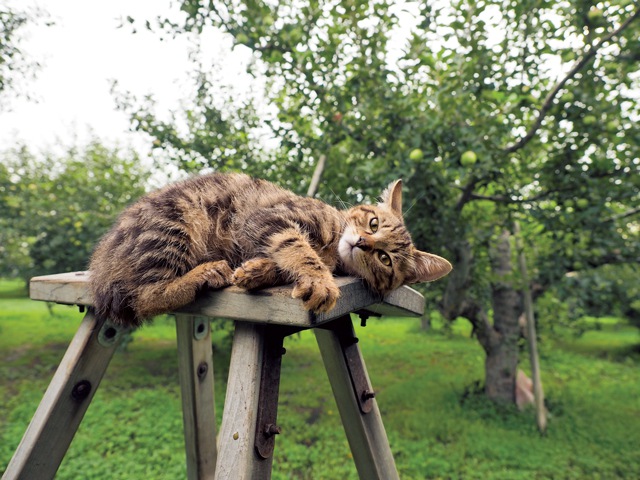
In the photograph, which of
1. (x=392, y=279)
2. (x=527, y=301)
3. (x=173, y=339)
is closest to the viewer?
(x=392, y=279)

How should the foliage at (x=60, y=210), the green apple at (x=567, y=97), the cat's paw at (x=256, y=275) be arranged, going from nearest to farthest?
the cat's paw at (x=256, y=275), the green apple at (x=567, y=97), the foliage at (x=60, y=210)

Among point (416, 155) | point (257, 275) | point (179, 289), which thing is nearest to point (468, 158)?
point (416, 155)

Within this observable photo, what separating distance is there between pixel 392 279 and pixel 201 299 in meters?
0.66

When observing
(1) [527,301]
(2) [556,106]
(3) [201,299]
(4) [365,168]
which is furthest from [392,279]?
(1) [527,301]

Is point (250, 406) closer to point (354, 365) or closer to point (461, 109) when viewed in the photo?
point (354, 365)

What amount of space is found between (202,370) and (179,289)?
1.04 metres

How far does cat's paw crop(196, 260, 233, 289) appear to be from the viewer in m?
1.25

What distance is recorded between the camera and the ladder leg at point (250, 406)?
1.09 m

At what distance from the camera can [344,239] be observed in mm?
1604

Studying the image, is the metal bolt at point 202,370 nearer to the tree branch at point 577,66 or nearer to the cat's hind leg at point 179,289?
the cat's hind leg at point 179,289

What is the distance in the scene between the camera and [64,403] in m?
1.58

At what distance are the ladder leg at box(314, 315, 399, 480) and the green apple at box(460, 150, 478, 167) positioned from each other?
5.32ft

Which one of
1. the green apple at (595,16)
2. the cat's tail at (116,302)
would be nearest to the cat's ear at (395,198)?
the cat's tail at (116,302)

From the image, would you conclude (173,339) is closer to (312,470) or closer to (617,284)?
(312,470)
